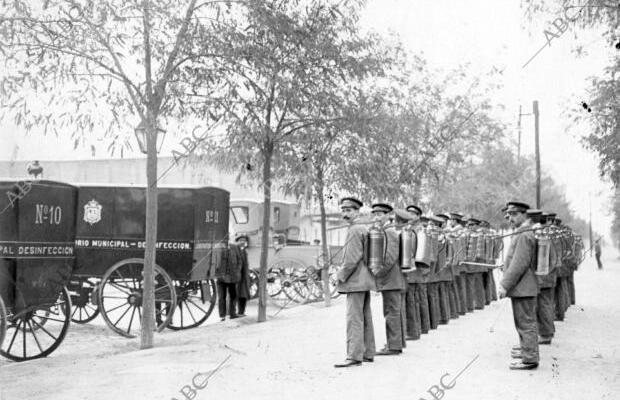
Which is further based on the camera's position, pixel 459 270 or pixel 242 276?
pixel 242 276

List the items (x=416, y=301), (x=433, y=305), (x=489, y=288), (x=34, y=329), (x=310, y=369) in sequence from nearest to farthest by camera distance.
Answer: (x=310, y=369), (x=34, y=329), (x=416, y=301), (x=433, y=305), (x=489, y=288)

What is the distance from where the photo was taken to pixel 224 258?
14.7 meters

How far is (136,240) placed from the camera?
1250cm

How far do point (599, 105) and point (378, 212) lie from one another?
22.2ft

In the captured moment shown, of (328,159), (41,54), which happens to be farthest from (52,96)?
(328,159)

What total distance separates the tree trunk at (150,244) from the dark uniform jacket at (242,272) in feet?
15.3

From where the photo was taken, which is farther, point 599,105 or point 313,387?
point 599,105

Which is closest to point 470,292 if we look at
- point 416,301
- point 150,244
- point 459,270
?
point 459,270

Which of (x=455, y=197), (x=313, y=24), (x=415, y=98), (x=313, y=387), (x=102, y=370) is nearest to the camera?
(x=313, y=387)

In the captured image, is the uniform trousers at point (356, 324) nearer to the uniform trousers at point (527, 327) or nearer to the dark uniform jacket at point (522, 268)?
the dark uniform jacket at point (522, 268)

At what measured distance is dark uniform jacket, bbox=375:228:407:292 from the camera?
30.0 feet

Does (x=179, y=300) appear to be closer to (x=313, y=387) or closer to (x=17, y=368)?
(x=17, y=368)

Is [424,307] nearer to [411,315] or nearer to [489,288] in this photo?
[411,315]

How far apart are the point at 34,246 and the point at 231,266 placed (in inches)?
239
